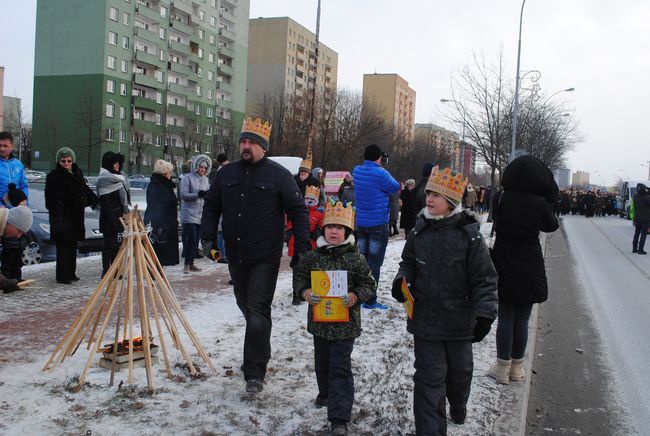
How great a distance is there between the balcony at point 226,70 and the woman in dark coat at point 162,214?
6911cm

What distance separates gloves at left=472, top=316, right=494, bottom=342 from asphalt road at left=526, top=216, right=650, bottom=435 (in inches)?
55.8

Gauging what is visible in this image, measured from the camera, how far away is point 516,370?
5.07 meters

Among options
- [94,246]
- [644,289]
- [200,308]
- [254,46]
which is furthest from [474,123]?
[254,46]

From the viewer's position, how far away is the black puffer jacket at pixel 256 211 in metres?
4.38

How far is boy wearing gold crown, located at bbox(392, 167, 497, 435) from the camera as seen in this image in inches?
140

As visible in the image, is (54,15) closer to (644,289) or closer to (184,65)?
(184,65)

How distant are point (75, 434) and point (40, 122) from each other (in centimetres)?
6393

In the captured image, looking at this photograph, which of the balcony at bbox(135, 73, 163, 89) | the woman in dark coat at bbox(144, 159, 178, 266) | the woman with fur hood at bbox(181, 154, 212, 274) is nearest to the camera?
the woman in dark coat at bbox(144, 159, 178, 266)

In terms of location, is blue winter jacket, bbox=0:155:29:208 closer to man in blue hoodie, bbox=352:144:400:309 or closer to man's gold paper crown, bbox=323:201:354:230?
man in blue hoodie, bbox=352:144:400:309

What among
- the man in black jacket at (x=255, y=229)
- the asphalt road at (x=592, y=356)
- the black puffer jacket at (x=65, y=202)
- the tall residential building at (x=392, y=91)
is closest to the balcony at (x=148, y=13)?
the asphalt road at (x=592, y=356)

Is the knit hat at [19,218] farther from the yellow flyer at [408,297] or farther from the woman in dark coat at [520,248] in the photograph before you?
the woman in dark coat at [520,248]

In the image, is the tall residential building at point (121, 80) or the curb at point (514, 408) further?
the tall residential building at point (121, 80)

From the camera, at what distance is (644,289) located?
10.9 meters

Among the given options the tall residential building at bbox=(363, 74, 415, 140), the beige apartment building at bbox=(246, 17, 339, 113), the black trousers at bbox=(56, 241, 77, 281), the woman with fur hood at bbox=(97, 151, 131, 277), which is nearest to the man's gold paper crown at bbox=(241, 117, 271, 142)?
the woman with fur hood at bbox=(97, 151, 131, 277)
